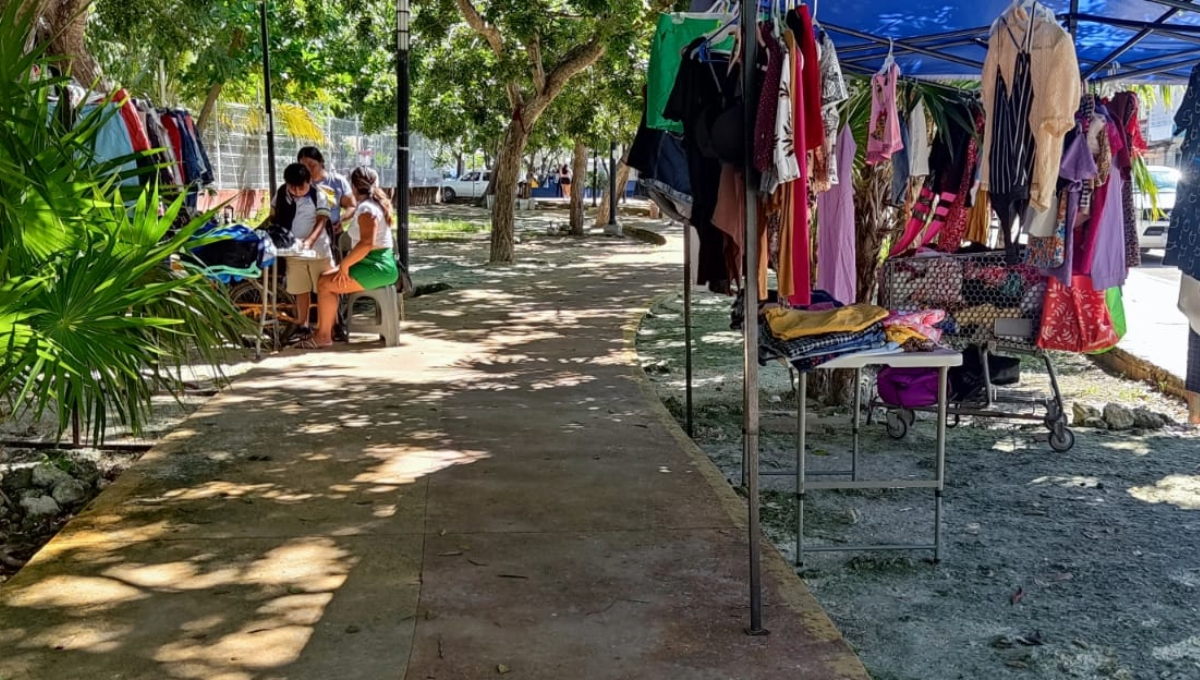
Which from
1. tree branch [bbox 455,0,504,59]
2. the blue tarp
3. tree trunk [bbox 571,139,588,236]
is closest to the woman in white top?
the blue tarp

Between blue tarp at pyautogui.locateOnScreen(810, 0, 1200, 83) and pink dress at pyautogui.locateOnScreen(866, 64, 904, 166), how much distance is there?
0.36 meters

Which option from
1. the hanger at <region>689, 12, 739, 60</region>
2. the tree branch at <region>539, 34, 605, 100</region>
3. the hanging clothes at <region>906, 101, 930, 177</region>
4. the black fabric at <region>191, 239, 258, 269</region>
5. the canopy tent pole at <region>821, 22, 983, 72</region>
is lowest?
the black fabric at <region>191, 239, 258, 269</region>

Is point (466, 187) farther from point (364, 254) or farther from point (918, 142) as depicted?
point (918, 142)

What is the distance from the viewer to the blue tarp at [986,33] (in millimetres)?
7055

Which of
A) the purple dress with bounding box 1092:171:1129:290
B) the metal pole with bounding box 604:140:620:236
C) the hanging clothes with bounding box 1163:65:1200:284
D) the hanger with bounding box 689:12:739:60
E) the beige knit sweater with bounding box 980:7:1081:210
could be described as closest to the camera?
the hanger with bounding box 689:12:739:60

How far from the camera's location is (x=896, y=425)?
738 cm

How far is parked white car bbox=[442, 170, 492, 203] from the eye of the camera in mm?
45625

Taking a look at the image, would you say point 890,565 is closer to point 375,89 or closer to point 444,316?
point 444,316

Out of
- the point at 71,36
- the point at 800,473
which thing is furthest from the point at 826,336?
the point at 71,36

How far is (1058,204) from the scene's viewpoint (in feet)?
21.2

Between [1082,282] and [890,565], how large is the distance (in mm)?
2706

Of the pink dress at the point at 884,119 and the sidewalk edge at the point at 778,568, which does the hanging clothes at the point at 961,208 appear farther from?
the sidewalk edge at the point at 778,568

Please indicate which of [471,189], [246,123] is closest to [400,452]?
[246,123]

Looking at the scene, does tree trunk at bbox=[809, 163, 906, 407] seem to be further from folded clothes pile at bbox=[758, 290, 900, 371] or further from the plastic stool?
the plastic stool
